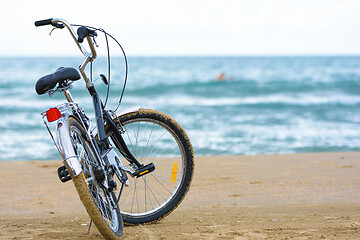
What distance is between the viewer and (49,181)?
17.6ft

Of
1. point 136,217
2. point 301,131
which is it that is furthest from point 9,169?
point 301,131

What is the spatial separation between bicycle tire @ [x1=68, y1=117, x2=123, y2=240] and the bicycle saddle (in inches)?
8.9

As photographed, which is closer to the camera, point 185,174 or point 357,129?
point 185,174

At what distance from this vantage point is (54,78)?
2.66 metres

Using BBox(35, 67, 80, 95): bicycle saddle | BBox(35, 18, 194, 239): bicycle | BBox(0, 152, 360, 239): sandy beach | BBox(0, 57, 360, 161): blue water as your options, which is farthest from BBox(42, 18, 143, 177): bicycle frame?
BBox(0, 152, 360, 239): sandy beach

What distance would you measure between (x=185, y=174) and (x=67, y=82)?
118cm

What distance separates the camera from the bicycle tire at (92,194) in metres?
2.47

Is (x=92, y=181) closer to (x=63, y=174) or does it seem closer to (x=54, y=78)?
(x=63, y=174)

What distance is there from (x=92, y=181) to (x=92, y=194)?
8cm

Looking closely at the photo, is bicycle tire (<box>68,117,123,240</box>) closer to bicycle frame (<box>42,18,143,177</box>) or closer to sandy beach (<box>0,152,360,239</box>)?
bicycle frame (<box>42,18,143,177</box>)

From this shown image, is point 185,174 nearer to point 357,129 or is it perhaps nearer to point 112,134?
point 112,134

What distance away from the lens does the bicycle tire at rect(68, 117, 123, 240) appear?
247cm
